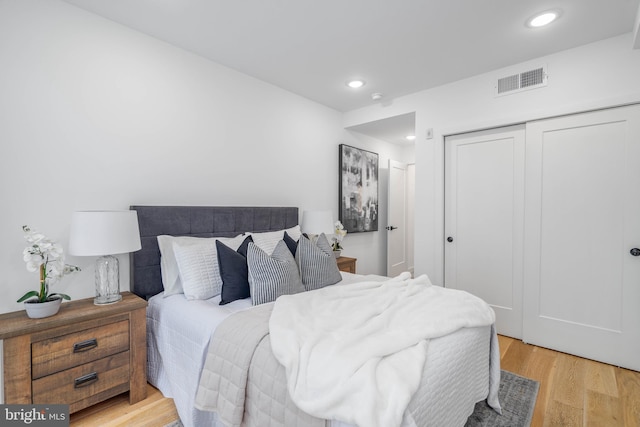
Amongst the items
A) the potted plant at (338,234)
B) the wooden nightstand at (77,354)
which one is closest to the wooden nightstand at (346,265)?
the potted plant at (338,234)

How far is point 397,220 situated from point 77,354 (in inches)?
173

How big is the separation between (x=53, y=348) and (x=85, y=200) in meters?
0.96

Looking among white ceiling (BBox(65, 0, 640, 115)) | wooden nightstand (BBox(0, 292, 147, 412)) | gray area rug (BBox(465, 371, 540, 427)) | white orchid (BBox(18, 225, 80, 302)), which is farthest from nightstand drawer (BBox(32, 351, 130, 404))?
white ceiling (BBox(65, 0, 640, 115))

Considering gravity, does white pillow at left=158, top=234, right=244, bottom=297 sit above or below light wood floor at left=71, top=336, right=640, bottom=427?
above

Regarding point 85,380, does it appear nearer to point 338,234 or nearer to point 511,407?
point 511,407

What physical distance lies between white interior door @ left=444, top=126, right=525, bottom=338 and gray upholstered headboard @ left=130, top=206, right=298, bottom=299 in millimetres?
2103

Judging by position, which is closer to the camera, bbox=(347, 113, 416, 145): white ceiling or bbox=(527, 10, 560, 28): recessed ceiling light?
bbox=(527, 10, 560, 28): recessed ceiling light

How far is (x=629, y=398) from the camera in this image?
204 cm

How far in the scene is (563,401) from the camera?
6.61 ft

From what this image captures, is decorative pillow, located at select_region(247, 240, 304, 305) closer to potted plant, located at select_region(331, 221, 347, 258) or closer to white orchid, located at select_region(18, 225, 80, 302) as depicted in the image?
white orchid, located at select_region(18, 225, 80, 302)

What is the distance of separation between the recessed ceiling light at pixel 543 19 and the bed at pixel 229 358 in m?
2.19

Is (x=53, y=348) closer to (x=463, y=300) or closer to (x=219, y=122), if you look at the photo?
(x=219, y=122)

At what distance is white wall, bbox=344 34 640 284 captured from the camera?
8.00ft

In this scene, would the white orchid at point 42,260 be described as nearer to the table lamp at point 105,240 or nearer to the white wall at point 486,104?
the table lamp at point 105,240
